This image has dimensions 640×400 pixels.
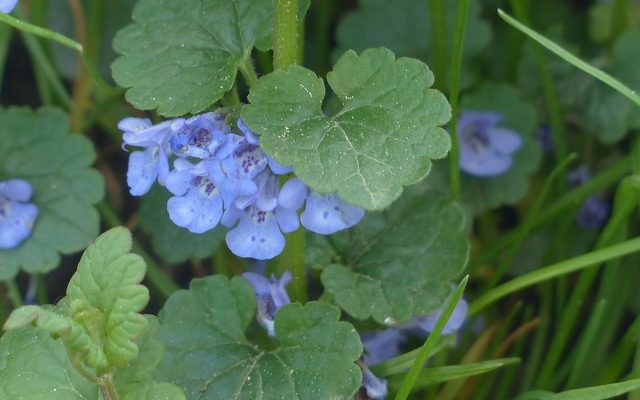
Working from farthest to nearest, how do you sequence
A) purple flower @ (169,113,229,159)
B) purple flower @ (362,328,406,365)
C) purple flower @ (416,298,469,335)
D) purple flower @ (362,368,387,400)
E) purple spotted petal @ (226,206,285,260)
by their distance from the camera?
purple flower @ (362,328,406,365) < purple flower @ (416,298,469,335) < purple flower @ (362,368,387,400) < purple spotted petal @ (226,206,285,260) < purple flower @ (169,113,229,159)

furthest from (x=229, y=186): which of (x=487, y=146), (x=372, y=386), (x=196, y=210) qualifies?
(x=487, y=146)

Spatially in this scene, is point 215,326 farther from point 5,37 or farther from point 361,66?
point 5,37

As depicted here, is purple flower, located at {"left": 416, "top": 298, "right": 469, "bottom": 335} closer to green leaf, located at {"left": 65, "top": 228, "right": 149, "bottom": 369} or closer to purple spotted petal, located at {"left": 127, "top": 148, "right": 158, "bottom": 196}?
purple spotted petal, located at {"left": 127, "top": 148, "right": 158, "bottom": 196}

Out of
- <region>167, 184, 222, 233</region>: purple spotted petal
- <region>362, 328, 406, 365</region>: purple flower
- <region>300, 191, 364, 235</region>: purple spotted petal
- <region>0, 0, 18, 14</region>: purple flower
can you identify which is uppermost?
<region>0, 0, 18, 14</region>: purple flower

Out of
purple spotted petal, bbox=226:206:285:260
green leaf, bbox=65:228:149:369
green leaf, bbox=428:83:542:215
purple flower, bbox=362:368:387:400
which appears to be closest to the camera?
green leaf, bbox=65:228:149:369

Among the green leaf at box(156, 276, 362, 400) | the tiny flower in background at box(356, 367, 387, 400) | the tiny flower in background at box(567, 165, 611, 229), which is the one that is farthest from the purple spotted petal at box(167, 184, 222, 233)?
the tiny flower in background at box(567, 165, 611, 229)

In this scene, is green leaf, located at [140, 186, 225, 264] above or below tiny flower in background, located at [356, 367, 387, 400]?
below

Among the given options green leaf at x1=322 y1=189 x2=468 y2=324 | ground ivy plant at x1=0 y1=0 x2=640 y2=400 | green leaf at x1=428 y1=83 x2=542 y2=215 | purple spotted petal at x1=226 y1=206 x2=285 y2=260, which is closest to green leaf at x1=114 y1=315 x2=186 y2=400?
ground ivy plant at x1=0 y1=0 x2=640 y2=400

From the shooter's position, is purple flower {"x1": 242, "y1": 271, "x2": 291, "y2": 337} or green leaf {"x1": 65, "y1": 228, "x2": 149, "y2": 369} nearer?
green leaf {"x1": 65, "y1": 228, "x2": 149, "y2": 369}

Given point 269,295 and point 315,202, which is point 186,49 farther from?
point 269,295
